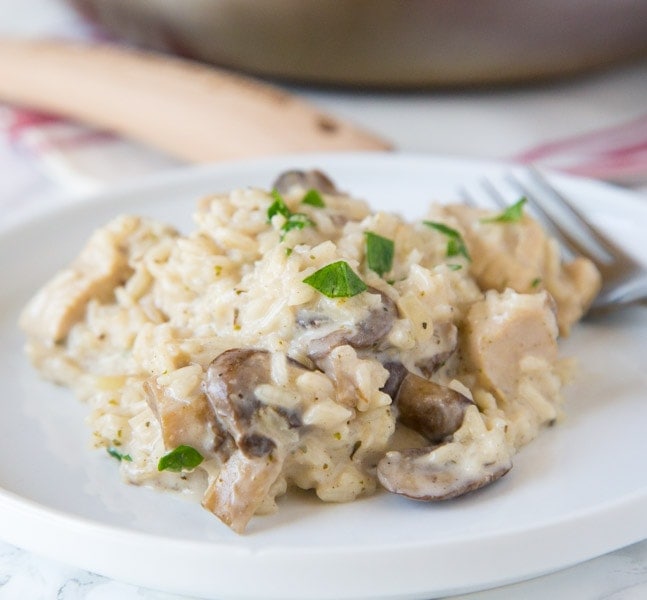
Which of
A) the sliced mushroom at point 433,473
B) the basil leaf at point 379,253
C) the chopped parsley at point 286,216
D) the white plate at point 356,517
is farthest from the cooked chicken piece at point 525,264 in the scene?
the sliced mushroom at point 433,473

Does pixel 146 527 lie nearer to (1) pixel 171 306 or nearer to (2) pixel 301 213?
(1) pixel 171 306

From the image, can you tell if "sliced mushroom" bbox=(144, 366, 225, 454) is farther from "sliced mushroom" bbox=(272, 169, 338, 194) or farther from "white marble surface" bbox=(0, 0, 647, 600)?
"white marble surface" bbox=(0, 0, 647, 600)

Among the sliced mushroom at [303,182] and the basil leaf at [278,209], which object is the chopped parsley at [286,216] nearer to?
the basil leaf at [278,209]

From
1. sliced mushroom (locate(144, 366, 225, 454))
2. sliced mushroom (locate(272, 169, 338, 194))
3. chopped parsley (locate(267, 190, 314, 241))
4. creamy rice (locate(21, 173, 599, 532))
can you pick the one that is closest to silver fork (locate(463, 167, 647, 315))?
creamy rice (locate(21, 173, 599, 532))

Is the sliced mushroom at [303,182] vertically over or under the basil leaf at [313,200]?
under

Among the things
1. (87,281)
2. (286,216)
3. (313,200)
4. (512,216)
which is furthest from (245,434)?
(512,216)

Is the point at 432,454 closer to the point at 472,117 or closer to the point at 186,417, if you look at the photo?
the point at 186,417
